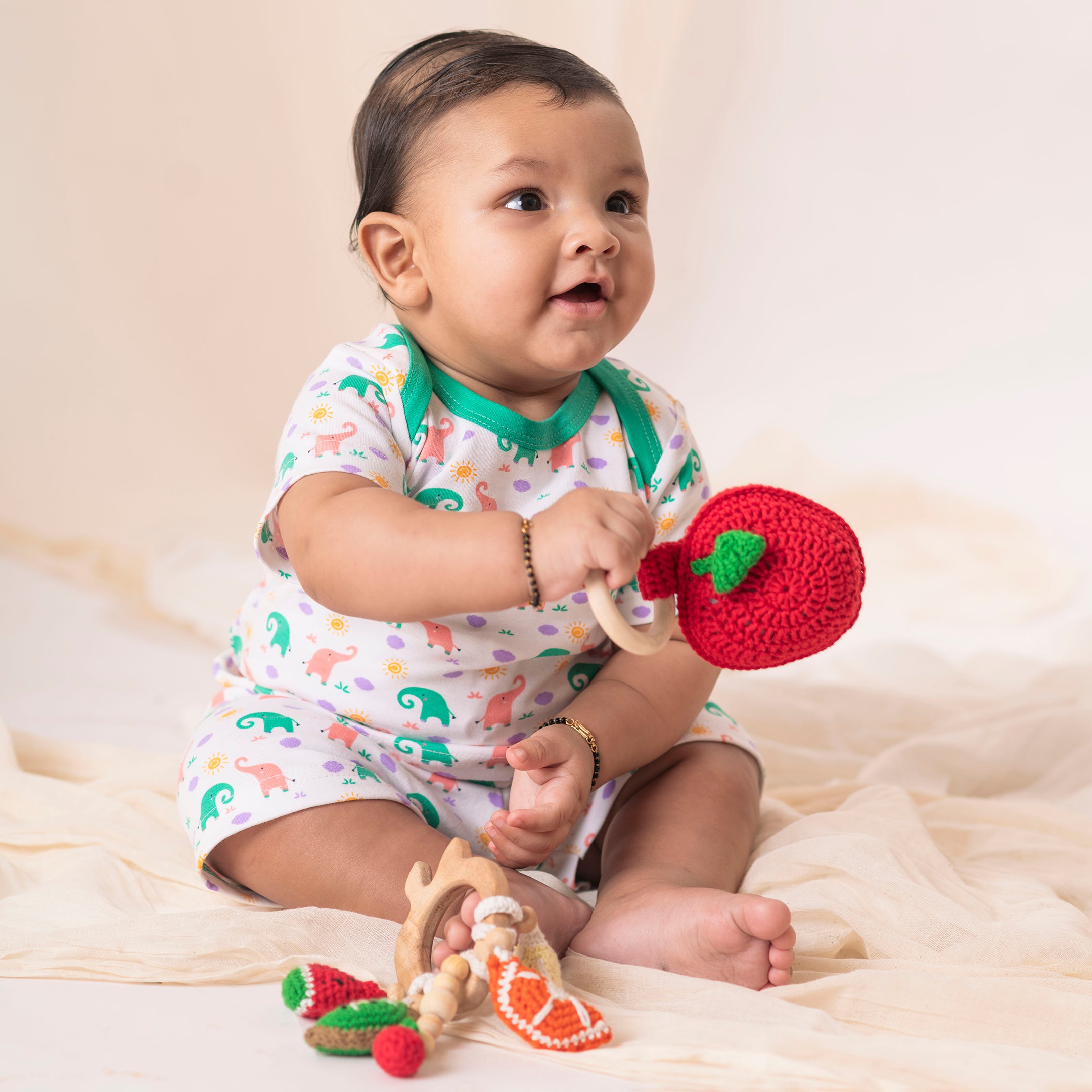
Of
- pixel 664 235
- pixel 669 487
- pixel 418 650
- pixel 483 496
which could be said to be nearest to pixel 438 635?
pixel 418 650

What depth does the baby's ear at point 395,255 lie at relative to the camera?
3.45 feet

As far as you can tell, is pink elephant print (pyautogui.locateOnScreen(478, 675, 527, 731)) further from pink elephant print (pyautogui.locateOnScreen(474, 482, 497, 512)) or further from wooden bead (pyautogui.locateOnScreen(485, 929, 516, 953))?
wooden bead (pyautogui.locateOnScreen(485, 929, 516, 953))

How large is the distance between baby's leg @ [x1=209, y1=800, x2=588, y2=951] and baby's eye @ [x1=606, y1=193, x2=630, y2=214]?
0.51 m

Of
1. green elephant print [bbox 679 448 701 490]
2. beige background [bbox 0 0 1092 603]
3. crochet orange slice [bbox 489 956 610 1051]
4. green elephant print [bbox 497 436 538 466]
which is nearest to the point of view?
crochet orange slice [bbox 489 956 610 1051]

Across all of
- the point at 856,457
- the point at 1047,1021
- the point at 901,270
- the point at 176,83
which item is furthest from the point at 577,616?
the point at 176,83

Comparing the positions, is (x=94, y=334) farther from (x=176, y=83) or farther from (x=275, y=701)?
(x=275, y=701)

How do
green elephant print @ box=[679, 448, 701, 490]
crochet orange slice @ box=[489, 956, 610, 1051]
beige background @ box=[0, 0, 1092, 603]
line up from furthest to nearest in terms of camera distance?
1. beige background @ box=[0, 0, 1092, 603]
2. green elephant print @ box=[679, 448, 701, 490]
3. crochet orange slice @ box=[489, 956, 610, 1051]

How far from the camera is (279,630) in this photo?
110cm

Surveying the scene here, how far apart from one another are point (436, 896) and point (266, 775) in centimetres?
25

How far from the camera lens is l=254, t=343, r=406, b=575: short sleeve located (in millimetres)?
928

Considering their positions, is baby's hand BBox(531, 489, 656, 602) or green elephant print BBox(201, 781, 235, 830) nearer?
baby's hand BBox(531, 489, 656, 602)

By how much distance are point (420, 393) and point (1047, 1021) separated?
0.64 m

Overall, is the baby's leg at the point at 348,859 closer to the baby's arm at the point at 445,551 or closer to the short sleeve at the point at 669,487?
the baby's arm at the point at 445,551

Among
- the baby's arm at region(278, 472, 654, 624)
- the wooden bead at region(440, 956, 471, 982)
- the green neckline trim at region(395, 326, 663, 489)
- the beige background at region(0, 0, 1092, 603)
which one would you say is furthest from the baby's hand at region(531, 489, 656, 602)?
the beige background at region(0, 0, 1092, 603)
